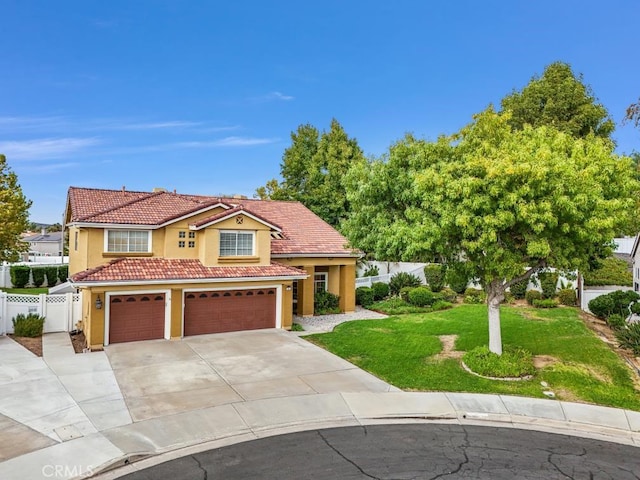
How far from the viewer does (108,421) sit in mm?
9734

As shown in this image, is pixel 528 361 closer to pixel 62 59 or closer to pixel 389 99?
pixel 389 99

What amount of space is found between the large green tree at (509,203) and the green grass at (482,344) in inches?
83.2

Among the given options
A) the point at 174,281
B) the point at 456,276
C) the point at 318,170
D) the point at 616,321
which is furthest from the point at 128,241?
the point at 318,170

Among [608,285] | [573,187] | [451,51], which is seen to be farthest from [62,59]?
[608,285]

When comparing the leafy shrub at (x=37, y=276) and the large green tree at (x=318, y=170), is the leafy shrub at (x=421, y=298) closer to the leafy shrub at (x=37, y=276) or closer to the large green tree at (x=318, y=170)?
the large green tree at (x=318, y=170)

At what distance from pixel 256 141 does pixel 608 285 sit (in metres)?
26.1

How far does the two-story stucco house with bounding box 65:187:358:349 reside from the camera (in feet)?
55.6

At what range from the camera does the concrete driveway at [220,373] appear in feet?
37.2

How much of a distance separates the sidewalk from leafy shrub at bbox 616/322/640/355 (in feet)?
19.5

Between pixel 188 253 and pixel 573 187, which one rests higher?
pixel 573 187

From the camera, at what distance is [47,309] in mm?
18312

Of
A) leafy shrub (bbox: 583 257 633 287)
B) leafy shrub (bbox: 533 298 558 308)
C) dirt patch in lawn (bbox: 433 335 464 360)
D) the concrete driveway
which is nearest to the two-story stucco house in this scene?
the concrete driveway

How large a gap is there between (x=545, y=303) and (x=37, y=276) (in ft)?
116

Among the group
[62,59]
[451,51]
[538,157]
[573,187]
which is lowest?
[573,187]
